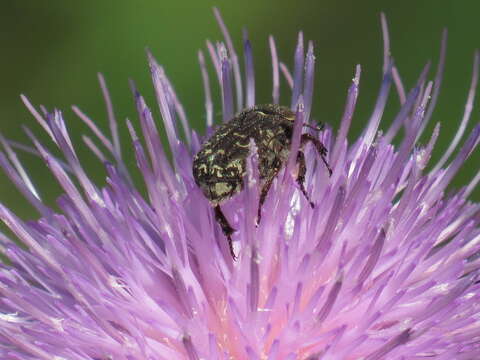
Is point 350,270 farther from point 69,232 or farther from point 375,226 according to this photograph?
point 69,232

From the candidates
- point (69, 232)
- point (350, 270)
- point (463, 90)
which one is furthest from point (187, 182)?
point (463, 90)

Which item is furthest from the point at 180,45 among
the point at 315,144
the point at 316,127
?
the point at 315,144

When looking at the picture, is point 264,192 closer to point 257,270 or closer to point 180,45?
point 257,270

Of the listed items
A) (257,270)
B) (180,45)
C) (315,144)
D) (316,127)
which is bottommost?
(257,270)

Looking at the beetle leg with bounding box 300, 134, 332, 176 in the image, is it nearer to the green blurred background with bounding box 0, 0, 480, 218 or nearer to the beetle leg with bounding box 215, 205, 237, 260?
the beetle leg with bounding box 215, 205, 237, 260

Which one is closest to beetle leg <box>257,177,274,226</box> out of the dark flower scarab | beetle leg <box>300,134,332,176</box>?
the dark flower scarab

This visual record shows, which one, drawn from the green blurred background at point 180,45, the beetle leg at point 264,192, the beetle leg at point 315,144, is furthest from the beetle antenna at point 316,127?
the green blurred background at point 180,45
